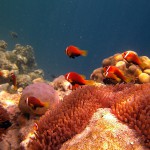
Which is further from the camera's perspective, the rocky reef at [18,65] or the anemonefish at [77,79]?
the rocky reef at [18,65]

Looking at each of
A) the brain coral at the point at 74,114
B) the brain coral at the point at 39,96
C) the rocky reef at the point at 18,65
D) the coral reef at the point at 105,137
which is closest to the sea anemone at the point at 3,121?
the brain coral at the point at 39,96

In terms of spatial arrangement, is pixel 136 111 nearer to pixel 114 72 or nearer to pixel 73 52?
pixel 114 72

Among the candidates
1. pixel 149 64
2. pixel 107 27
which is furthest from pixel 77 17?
pixel 149 64

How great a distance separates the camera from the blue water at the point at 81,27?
97000 millimetres

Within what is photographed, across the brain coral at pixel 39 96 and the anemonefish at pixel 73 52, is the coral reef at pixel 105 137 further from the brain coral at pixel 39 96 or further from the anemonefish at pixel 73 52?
the anemonefish at pixel 73 52

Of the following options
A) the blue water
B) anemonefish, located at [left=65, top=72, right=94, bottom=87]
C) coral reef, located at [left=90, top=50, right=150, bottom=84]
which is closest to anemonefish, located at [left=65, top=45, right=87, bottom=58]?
anemonefish, located at [left=65, top=72, right=94, bottom=87]

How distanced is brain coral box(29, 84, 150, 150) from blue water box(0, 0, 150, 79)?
8086 cm

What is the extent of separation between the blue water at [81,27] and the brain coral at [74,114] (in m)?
80.9

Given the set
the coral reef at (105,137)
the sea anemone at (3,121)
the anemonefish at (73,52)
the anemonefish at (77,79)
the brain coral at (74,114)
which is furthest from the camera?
the anemonefish at (73,52)

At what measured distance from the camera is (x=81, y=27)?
438ft

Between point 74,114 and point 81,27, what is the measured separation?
133 metres

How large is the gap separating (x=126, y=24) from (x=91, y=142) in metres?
118

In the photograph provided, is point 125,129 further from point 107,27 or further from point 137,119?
point 107,27

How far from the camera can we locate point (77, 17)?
133 metres
